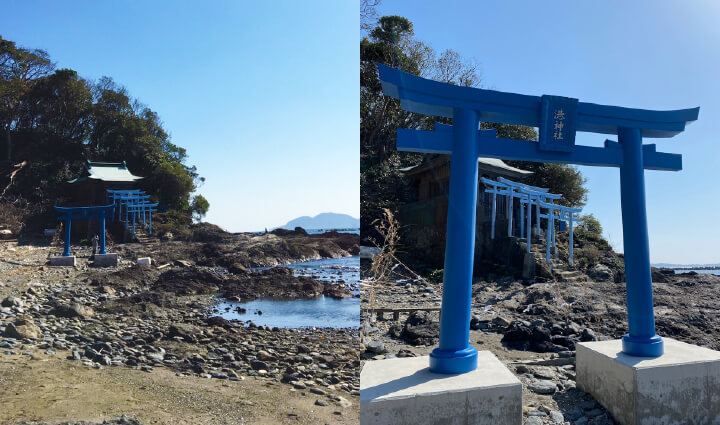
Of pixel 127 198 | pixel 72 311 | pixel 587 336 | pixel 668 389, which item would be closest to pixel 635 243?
pixel 668 389

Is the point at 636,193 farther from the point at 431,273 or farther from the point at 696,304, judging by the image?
the point at 696,304

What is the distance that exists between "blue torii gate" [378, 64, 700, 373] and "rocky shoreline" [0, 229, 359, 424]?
0.93 metres

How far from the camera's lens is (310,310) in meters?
3.48

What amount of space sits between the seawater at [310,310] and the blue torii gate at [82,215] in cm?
101

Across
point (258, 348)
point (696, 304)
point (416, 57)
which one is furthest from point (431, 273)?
point (258, 348)

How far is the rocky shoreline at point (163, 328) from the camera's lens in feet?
9.23

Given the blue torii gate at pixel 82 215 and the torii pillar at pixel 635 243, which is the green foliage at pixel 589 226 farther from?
the blue torii gate at pixel 82 215

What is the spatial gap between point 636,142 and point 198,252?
11.5ft

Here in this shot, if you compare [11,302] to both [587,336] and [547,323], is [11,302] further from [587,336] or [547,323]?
[547,323]

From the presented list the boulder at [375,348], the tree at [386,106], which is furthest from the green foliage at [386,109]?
the boulder at [375,348]

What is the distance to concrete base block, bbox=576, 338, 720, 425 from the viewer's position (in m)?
3.01

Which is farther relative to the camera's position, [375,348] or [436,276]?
[436,276]

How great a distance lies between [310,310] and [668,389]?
2561mm

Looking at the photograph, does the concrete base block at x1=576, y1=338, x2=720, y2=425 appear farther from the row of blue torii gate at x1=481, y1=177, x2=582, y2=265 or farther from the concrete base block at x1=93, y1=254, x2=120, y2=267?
the row of blue torii gate at x1=481, y1=177, x2=582, y2=265
